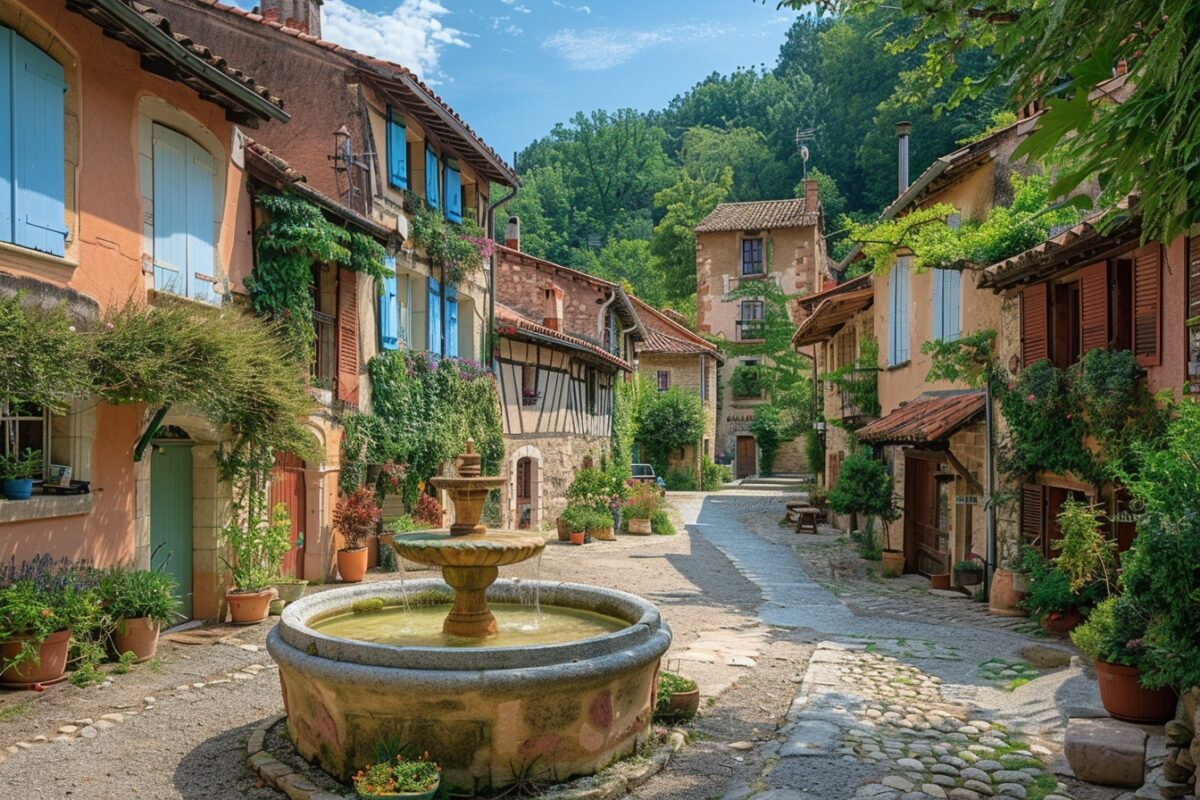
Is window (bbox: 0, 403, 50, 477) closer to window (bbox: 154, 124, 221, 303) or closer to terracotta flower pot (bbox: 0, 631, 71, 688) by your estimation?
terracotta flower pot (bbox: 0, 631, 71, 688)

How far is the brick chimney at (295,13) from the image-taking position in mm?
14422

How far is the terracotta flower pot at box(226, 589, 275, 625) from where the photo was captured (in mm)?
9547

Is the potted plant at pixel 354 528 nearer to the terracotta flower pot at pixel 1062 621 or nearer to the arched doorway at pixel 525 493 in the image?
the arched doorway at pixel 525 493

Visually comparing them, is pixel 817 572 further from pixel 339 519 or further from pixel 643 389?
pixel 643 389

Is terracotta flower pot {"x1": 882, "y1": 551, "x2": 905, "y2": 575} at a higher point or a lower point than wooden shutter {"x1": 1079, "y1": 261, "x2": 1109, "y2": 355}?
lower

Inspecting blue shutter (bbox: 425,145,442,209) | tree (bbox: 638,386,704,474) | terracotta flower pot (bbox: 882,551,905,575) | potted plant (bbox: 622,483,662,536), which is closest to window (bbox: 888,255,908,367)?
terracotta flower pot (bbox: 882,551,905,575)

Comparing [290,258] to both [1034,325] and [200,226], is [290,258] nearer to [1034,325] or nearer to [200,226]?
[200,226]

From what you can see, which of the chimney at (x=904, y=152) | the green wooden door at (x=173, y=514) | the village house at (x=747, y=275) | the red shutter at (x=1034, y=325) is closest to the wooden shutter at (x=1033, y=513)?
the red shutter at (x=1034, y=325)

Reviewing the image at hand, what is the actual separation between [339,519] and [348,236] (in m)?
3.85

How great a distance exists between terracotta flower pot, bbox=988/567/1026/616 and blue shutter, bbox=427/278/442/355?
9.27 meters

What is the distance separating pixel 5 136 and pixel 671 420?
28.4 m

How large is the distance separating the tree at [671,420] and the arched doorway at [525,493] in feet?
49.0

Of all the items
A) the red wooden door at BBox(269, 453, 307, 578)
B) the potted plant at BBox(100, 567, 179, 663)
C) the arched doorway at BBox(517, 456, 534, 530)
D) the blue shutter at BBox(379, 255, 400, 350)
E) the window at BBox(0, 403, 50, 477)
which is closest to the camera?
the window at BBox(0, 403, 50, 477)

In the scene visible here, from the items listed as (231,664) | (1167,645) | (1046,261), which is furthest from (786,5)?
(231,664)
